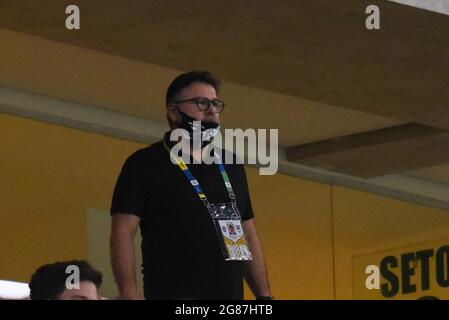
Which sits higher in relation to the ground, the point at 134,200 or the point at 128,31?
the point at 128,31

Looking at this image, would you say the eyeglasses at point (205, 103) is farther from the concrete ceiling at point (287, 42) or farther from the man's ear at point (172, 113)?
the concrete ceiling at point (287, 42)

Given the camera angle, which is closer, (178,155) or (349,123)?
(178,155)

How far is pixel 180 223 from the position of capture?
701 centimetres

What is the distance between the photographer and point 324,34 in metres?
9.78

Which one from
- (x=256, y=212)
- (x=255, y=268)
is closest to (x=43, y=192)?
(x=256, y=212)

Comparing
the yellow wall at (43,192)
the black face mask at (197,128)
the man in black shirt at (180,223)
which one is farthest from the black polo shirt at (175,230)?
the yellow wall at (43,192)

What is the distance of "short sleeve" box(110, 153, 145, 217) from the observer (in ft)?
23.1

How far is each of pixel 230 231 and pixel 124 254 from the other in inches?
18.9

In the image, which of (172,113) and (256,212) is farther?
(256,212)

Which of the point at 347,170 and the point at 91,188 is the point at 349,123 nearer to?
the point at 347,170

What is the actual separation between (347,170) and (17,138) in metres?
3.08

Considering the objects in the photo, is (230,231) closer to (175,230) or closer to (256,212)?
(175,230)
